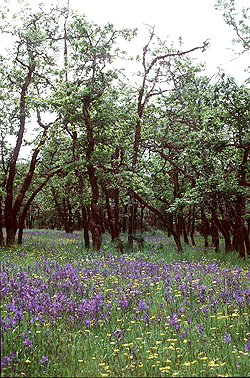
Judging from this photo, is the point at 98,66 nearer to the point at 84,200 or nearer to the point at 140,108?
the point at 140,108

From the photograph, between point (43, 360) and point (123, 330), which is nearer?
point (43, 360)

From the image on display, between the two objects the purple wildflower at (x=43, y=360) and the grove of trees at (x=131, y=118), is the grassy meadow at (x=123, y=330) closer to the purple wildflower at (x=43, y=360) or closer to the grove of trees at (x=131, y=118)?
the purple wildflower at (x=43, y=360)

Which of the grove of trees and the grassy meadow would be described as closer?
the grassy meadow

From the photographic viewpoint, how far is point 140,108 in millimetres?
15758

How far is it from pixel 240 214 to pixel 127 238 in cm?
525

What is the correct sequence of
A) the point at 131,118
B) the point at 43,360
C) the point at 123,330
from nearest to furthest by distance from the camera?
1. the point at 43,360
2. the point at 123,330
3. the point at 131,118

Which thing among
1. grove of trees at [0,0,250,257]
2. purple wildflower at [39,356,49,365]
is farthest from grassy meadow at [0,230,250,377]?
grove of trees at [0,0,250,257]

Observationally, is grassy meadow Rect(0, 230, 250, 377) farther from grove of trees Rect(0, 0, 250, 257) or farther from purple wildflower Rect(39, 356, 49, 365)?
grove of trees Rect(0, 0, 250, 257)

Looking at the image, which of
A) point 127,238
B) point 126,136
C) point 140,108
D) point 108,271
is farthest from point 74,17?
point 108,271

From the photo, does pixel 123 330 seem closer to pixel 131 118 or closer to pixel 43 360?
pixel 43 360

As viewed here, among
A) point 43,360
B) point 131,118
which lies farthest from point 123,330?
point 131,118

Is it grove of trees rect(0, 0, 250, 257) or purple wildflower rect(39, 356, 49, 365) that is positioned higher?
grove of trees rect(0, 0, 250, 257)

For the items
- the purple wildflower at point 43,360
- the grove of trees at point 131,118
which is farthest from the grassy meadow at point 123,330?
the grove of trees at point 131,118

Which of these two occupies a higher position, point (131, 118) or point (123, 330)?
point (131, 118)
